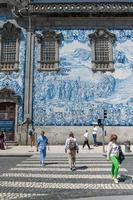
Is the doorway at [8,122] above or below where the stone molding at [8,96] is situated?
below

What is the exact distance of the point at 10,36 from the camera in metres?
30.6

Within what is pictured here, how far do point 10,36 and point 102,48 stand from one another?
266 inches

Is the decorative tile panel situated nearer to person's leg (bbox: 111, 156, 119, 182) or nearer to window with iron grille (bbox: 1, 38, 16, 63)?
window with iron grille (bbox: 1, 38, 16, 63)

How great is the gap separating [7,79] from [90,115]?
21.3ft

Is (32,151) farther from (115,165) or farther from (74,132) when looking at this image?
(115,165)

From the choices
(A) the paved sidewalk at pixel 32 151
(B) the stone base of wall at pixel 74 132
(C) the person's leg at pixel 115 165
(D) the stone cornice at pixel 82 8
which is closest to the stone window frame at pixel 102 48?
(D) the stone cornice at pixel 82 8

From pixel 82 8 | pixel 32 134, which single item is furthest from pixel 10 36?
pixel 32 134

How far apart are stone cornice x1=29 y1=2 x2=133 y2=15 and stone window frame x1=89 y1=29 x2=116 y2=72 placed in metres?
1.55

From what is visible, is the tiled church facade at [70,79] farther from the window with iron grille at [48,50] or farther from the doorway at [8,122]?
the window with iron grille at [48,50]

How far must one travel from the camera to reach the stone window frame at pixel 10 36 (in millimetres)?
30219

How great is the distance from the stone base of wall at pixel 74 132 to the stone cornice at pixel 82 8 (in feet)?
27.3

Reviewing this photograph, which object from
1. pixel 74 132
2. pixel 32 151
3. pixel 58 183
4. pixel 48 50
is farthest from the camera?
pixel 48 50

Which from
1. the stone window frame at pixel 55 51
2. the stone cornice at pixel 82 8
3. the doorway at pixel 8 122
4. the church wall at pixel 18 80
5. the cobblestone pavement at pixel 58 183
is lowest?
the cobblestone pavement at pixel 58 183

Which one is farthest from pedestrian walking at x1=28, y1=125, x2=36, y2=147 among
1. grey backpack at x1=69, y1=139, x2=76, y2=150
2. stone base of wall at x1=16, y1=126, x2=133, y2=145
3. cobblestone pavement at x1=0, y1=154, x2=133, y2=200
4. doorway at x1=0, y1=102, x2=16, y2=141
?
grey backpack at x1=69, y1=139, x2=76, y2=150
